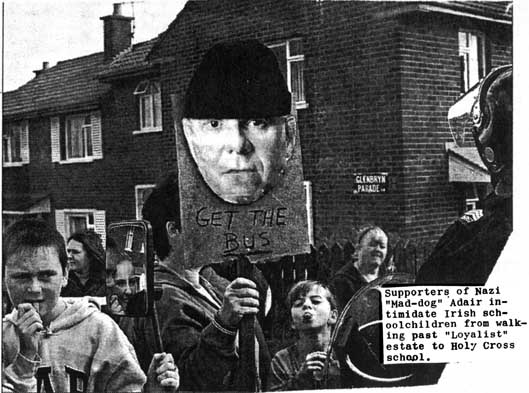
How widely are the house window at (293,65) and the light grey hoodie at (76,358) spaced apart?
216cm

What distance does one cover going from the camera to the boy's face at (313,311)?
19.1 ft

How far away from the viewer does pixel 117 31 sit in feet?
19.0

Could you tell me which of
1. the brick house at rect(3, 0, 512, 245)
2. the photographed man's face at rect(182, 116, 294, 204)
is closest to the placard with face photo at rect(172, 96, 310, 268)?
the photographed man's face at rect(182, 116, 294, 204)

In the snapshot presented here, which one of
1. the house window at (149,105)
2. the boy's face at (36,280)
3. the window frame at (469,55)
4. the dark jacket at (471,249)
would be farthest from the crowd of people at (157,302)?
the window frame at (469,55)

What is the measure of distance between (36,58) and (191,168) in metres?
1.40

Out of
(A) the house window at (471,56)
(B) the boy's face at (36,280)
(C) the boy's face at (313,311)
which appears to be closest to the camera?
(B) the boy's face at (36,280)

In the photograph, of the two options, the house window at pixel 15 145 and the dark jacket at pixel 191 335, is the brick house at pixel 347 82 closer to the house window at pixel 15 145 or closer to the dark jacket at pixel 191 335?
the dark jacket at pixel 191 335

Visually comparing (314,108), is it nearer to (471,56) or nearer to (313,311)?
(471,56)

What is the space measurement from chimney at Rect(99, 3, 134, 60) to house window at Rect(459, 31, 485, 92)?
253cm

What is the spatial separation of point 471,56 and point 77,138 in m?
3.08

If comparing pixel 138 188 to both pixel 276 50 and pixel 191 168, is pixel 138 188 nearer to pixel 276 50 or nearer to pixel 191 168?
pixel 191 168

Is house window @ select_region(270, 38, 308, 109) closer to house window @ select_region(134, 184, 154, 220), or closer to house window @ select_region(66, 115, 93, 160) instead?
house window @ select_region(134, 184, 154, 220)

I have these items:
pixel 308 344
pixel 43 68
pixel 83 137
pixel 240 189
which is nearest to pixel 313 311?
pixel 308 344

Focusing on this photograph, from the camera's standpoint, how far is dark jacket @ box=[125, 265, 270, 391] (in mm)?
5746
